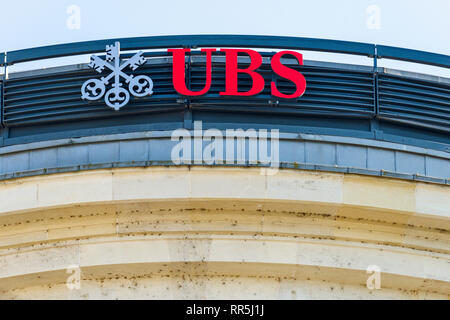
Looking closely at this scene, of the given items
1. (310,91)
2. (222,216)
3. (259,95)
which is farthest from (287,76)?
Result: (222,216)

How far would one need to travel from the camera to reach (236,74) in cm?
2730

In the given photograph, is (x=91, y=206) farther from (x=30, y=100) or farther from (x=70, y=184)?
(x=30, y=100)

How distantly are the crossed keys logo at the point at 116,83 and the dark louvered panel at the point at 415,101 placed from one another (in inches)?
262

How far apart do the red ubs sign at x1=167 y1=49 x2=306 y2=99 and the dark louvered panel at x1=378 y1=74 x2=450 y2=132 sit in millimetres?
2520

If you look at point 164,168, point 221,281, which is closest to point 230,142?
point 164,168

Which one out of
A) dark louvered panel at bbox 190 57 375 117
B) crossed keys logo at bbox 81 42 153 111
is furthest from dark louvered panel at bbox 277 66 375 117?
crossed keys logo at bbox 81 42 153 111

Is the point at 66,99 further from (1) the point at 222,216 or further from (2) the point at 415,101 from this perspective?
(2) the point at 415,101

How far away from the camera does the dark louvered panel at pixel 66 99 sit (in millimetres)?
27484

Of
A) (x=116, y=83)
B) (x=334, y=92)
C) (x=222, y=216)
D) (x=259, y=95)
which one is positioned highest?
(x=116, y=83)

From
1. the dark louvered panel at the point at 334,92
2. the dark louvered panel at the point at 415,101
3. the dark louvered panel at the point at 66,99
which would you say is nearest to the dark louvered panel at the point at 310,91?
the dark louvered panel at the point at 334,92

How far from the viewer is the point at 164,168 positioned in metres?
24.6


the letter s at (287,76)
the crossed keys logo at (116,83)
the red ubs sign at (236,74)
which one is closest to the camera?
the red ubs sign at (236,74)

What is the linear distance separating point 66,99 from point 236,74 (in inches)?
190

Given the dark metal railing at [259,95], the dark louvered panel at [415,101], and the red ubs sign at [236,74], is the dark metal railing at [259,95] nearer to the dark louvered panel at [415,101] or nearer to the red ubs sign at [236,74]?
the dark louvered panel at [415,101]
